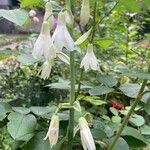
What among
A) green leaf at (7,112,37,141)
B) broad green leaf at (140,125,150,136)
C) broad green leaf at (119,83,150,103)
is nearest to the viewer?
green leaf at (7,112,37,141)

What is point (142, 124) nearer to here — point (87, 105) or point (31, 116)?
point (31, 116)

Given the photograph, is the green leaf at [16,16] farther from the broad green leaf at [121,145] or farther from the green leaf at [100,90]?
the broad green leaf at [121,145]

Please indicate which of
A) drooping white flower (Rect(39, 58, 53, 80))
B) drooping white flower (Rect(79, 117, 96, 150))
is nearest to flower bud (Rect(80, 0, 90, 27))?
drooping white flower (Rect(39, 58, 53, 80))

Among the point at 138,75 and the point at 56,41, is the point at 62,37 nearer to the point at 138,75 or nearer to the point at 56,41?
the point at 56,41

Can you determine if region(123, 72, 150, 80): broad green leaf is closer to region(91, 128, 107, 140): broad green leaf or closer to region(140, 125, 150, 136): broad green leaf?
region(91, 128, 107, 140): broad green leaf

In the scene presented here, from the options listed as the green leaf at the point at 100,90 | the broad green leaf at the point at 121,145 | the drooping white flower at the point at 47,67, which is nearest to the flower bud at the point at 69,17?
the drooping white flower at the point at 47,67

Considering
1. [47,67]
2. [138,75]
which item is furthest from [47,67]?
[138,75]

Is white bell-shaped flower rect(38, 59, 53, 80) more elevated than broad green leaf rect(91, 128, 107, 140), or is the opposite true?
white bell-shaped flower rect(38, 59, 53, 80)
